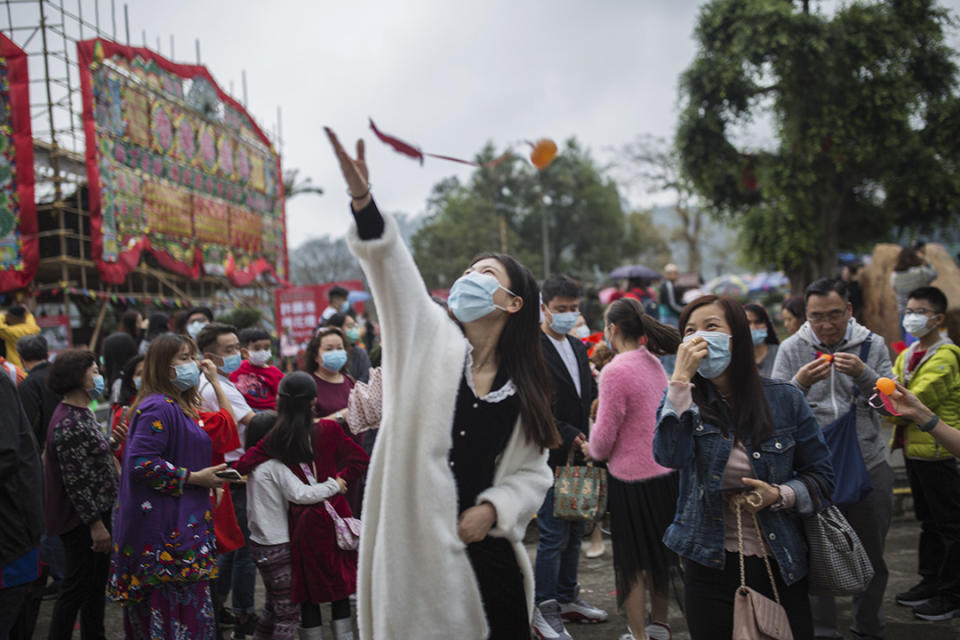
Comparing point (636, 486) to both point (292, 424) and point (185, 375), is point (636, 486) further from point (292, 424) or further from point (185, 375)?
point (185, 375)

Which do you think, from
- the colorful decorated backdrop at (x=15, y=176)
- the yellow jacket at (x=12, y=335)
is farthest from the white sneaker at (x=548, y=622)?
the colorful decorated backdrop at (x=15, y=176)

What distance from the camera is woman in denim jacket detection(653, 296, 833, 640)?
2426mm

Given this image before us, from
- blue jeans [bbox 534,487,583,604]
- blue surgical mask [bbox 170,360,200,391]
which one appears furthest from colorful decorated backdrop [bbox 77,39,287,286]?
blue jeans [bbox 534,487,583,604]

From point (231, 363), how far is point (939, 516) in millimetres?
4686

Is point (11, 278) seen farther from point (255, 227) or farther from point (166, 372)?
point (166, 372)

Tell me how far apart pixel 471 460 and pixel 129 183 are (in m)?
17.0

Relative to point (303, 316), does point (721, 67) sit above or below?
above

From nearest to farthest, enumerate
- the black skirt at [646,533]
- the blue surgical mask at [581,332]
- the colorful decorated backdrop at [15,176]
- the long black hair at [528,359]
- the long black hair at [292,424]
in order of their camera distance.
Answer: the long black hair at [528,359] < the long black hair at [292,424] < the black skirt at [646,533] < the blue surgical mask at [581,332] < the colorful decorated backdrop at [15,176]

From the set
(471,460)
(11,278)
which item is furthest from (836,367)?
(11,278)

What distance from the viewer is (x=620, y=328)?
407 cm

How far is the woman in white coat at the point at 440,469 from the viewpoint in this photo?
6.29ft

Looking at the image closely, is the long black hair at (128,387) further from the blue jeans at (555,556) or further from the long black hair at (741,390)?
the long black hair at (741,390)

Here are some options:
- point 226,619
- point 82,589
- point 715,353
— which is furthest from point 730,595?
point 226,619

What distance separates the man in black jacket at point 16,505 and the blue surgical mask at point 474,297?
7.13ft
